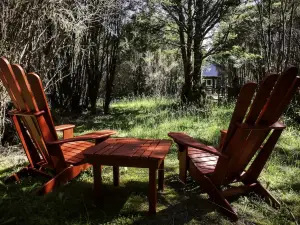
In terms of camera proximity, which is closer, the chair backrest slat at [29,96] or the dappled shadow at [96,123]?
the chair backrest slat at [29,96]

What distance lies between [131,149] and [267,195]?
1325mm

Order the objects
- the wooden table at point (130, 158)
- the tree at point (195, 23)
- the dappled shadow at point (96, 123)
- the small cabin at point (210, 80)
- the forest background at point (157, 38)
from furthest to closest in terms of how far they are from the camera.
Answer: the small cabin at point (210, 80), the tree at point (195, 23), the forest background at point (157, 38), the dappled shadow at point (96, 123), the wooden table at point (130, 158)

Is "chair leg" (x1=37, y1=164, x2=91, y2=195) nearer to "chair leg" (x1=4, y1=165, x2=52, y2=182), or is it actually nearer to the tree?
"chair leg" (x1=4, y1=165, x2=52, y2=182)

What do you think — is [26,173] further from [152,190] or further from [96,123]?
[96,123]

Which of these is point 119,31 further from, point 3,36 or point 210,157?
point 210,157

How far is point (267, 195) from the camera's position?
2.61 m

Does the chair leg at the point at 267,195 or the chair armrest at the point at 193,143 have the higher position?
the chair armrest at the point at 193,143

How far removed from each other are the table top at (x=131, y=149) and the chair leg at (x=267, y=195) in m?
0.95

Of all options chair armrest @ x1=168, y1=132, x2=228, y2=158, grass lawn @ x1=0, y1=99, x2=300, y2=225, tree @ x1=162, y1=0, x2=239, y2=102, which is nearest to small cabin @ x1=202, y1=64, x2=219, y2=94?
tree @ x1=162, y1=0, x2=239, y2=102

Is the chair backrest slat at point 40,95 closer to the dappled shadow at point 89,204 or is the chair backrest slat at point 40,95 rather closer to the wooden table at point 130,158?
the wooden table at point 130,158

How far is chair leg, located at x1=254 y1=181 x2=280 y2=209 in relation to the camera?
2545mm

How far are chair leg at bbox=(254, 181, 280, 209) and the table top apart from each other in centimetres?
95

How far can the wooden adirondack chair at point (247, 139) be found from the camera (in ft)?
6.97

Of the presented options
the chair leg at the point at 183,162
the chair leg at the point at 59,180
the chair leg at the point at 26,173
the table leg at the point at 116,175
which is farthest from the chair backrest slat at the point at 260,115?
the chair leg at the point at 26,173
